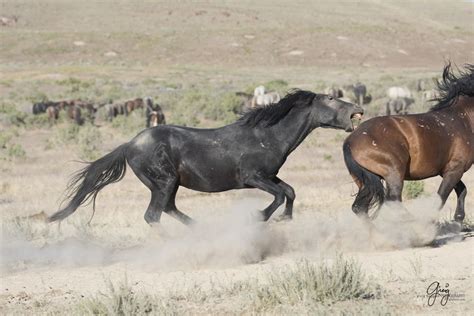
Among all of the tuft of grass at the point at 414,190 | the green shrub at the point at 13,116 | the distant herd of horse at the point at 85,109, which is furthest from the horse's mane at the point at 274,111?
the green shrub at the point at 13,116

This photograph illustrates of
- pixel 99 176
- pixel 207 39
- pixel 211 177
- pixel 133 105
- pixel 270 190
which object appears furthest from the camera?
pixel 207 39

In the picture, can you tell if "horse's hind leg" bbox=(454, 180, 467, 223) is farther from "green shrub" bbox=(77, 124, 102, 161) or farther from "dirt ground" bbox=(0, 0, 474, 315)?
"green shrub" bbox=(77, 124, 102, 161)

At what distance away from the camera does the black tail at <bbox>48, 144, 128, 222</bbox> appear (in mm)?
9664

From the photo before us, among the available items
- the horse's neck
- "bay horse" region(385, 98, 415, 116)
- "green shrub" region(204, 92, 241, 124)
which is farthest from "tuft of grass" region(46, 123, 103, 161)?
the horse's neck

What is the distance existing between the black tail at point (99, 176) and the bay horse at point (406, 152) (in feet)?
8.49

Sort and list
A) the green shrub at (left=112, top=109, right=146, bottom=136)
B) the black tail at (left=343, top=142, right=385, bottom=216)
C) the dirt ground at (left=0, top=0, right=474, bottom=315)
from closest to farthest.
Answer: the dirt ground at (left=0, top=0, right=474, bottom=315), the black tail at (left=343, top=142, right=385, bottom=216), the green shrub at (left=112, top=109, right=146, bottom=136)

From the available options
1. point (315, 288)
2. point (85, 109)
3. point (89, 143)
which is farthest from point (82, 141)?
point (315, 288)

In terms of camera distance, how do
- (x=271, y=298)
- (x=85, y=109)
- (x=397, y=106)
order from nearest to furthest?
1. (x=271, y=298)
2. (x=397, y=106)
3. (x=85, y=109)

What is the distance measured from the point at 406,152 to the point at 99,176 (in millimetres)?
3522

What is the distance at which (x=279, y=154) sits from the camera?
9.23 metres

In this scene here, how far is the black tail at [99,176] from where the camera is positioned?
9.66m

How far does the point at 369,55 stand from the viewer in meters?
77.8

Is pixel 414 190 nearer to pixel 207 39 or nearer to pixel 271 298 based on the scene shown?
pixel 271 298
